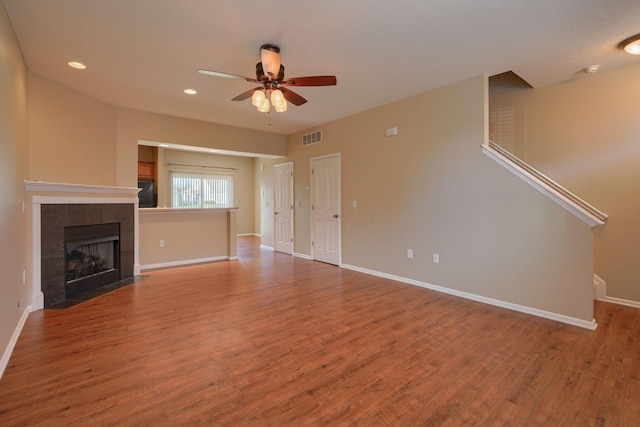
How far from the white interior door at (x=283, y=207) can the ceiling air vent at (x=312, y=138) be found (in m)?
0.69

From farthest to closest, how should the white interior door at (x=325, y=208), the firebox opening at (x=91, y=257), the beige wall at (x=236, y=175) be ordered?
1. the beige wall at (x=236, y=175)
2. the white interior door at (x=325, y=208)
3. the firebox opening at (x=91, y=257)

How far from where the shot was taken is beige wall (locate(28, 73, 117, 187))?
3.62 m

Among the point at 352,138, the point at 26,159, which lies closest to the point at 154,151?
the point at 26,159

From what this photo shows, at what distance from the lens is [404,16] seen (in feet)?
7.85

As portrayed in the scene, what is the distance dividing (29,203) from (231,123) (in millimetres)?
3335

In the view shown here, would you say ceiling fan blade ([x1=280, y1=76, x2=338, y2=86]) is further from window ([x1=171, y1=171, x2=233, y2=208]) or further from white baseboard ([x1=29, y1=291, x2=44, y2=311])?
window ([x1=171, y1=171, x2=233, y2=208])

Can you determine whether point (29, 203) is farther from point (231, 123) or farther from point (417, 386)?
point (417, 386)

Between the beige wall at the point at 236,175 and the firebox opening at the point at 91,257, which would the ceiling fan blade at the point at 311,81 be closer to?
the firebox opening at the point at 91,257

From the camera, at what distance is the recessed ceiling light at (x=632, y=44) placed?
9.01ft

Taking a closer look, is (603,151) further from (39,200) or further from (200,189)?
(200,189)

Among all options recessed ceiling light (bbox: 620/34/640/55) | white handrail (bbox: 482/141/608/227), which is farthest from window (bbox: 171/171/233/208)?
recessed ceiling light (bbox: 620/34/640/55)

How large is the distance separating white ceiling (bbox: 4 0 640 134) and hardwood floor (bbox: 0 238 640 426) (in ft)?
8.91

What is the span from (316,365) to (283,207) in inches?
200

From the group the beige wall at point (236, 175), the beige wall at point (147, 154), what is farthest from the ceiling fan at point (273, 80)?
the beige wall at point (147, 154)
